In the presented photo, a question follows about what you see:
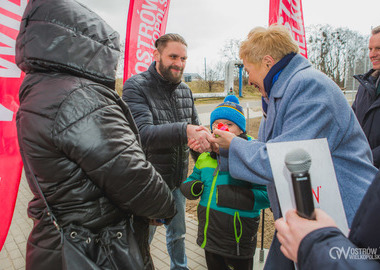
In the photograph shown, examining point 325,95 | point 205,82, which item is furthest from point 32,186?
point 205,82

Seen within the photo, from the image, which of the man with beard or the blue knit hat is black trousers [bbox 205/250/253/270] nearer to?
the man with beard

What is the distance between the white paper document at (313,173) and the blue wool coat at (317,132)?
0.29 meters

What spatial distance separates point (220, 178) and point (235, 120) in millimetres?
502

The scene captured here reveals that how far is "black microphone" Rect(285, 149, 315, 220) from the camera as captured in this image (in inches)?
25.9

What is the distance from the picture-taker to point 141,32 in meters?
4.34

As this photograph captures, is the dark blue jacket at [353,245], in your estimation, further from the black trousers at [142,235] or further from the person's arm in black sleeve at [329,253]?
the black trousers at [142,235]

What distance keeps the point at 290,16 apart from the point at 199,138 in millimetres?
3855

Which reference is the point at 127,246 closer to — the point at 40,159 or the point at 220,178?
the point at 40,159

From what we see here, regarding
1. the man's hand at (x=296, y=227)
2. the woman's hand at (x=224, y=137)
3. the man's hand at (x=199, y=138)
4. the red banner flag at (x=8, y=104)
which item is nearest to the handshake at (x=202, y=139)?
the man's hand at (x=199, y=138)

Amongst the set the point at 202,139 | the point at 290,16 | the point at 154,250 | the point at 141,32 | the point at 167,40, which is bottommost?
the point at 154,250

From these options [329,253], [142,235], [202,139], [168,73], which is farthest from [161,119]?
[329,253]

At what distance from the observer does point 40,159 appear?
1.18m

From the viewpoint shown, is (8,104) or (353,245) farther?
(8,104)

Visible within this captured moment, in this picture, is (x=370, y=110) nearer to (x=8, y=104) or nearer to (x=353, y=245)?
(x=353, y=245)
